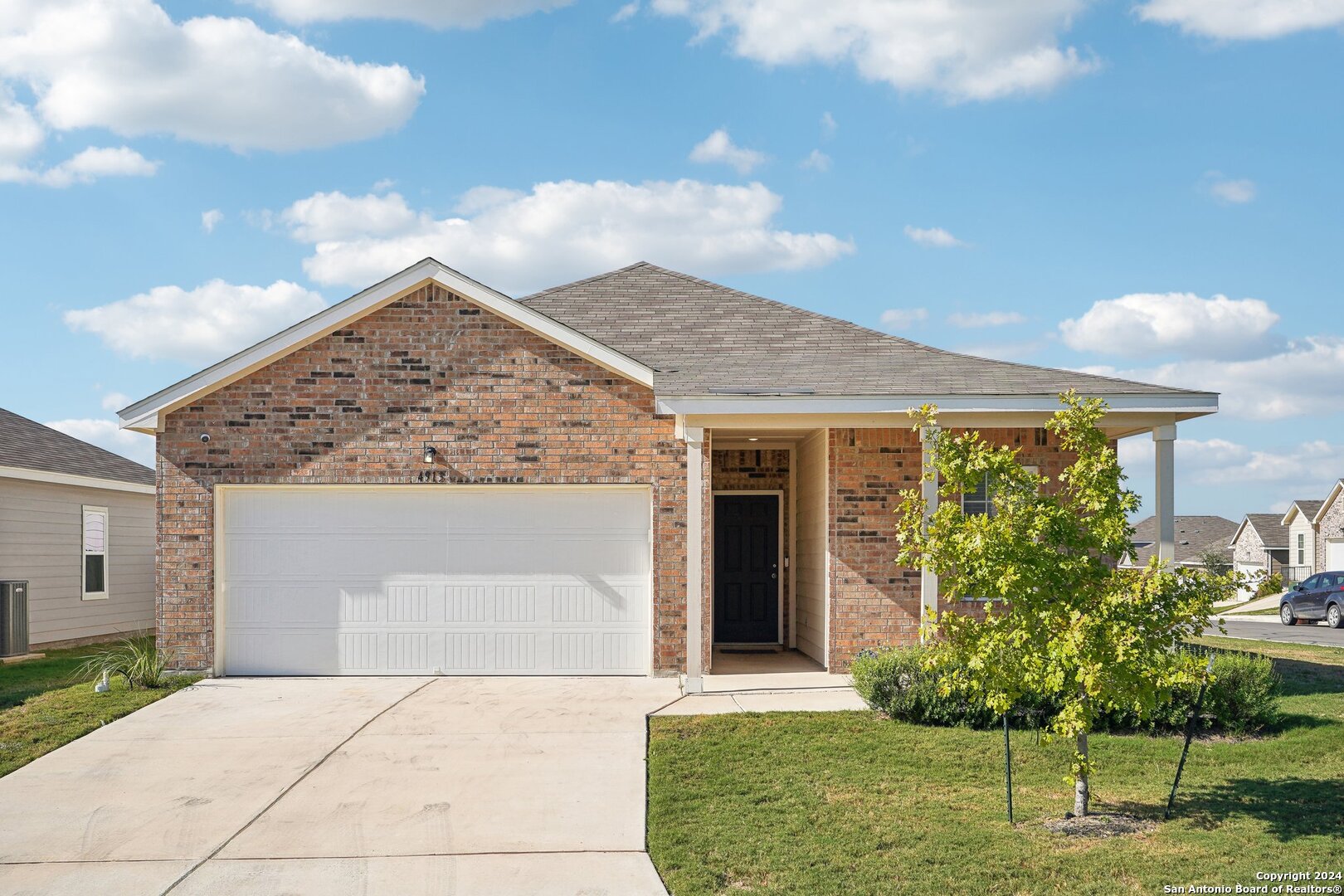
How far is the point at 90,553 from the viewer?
19156 millimetres

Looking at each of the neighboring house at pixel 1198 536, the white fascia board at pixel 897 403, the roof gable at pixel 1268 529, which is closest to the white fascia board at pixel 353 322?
the white fascia board at pixel 897 403

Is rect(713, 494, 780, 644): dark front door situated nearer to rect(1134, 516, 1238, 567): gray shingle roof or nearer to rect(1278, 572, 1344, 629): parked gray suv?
rect(1278, 572, 1344, 629): parked gray suv

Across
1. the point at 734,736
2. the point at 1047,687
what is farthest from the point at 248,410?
the point at 1047,687

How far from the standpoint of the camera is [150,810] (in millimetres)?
7914

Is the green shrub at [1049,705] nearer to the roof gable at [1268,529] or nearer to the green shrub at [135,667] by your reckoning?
the green shrub at [135,667]

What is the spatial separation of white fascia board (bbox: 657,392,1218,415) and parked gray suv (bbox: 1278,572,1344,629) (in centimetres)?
2347

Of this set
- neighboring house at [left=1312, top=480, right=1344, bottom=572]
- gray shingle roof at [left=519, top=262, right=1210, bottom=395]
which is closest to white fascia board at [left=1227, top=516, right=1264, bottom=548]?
neighboring house at [left=1312, top=480, right=1344, bottom=572]

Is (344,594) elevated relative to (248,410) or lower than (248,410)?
lower

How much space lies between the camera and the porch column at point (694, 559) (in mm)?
12055

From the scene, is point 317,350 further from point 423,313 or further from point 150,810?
point 150,810

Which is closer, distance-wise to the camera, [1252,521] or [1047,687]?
[1047,687]

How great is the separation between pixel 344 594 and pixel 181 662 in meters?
2.04

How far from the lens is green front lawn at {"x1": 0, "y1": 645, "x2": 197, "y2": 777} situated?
995 centimetres

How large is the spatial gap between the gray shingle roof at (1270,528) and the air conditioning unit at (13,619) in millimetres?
58735
